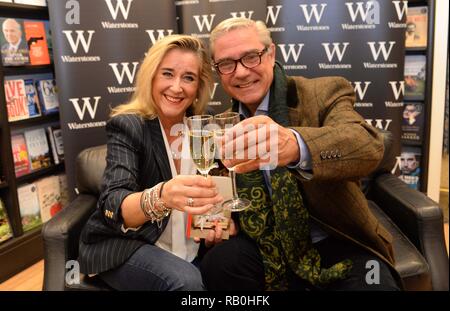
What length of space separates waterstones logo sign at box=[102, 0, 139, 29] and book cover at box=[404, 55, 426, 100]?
2.03 meters

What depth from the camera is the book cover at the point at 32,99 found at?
9.43ft

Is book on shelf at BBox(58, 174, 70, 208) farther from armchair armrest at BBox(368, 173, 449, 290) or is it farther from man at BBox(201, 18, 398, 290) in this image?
armchair armrest at BBox(368, 173, 449, 290)

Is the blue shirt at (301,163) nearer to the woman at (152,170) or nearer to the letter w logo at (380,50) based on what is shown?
the woman at (152,170)

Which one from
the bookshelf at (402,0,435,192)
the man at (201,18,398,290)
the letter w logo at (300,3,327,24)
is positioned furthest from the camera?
the bookshelf at (402,0,435,192)

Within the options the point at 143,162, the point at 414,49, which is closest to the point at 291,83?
the point at 143,162

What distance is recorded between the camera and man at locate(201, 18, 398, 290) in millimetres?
1373

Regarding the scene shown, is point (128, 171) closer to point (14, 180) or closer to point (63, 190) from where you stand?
point (14, 180)

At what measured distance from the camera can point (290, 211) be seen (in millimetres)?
1417

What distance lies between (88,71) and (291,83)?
5.30 feet

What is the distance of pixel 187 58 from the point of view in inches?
60.8

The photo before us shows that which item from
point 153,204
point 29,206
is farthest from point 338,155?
point 29,206

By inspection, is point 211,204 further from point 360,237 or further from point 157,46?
point 157,46

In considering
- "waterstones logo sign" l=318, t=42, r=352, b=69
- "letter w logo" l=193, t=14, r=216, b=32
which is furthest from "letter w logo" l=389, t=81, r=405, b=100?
"letter w logo" l=193, t=14, r=216, b=32

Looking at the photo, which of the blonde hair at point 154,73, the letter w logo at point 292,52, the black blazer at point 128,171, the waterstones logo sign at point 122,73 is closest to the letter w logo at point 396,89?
the letter w logo at point 292,52
